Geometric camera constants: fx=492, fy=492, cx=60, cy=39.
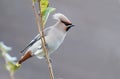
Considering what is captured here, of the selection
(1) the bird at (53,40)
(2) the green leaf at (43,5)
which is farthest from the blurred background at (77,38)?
(2) the green leaf at (43,5)

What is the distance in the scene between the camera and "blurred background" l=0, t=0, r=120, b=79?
3887 mm

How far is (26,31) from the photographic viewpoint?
13.3 feet

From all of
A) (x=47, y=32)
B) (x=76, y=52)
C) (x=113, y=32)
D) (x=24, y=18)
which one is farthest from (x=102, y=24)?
(x=47, y=32)

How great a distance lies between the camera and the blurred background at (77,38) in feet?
12.8

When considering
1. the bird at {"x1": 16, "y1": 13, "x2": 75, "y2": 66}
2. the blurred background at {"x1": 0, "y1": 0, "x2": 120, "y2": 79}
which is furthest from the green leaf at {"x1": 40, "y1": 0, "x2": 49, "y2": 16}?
the blurred background at {"x1": 0, "y1": 0, "x2": 120, "y2": 79}

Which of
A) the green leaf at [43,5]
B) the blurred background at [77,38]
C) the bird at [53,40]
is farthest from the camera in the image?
the blurred background at [77,38]

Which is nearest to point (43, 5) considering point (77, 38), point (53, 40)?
point (53, 40)

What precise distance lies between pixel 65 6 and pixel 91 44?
41 centimetres

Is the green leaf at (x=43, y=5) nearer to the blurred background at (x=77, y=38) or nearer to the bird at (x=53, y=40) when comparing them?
the bird at (x=53, y=40)

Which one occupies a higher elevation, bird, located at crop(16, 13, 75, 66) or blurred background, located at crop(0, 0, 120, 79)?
blurred background, located at crop(0, 0, 120, 79)

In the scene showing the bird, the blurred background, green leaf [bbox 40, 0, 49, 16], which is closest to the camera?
green leaf [bbox 40, 0, 49, 16]

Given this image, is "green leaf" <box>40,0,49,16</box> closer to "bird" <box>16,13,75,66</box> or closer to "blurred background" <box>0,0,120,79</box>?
"bird" <box>16,13,75,66</box>

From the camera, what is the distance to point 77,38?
4234mm

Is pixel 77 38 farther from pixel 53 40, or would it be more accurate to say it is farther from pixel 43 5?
pixel 43 5
